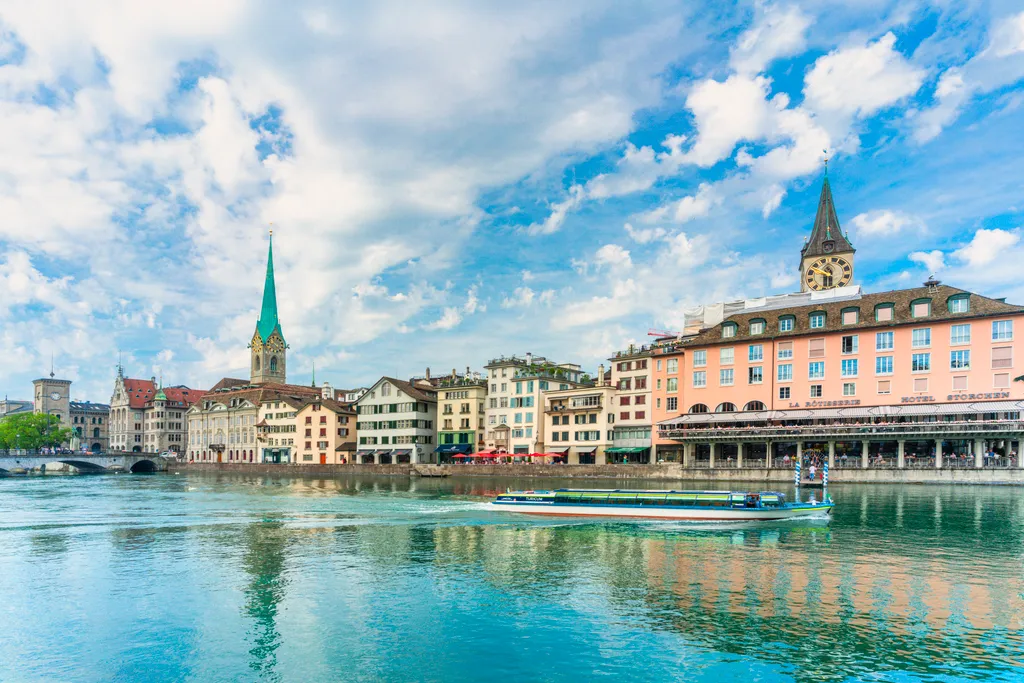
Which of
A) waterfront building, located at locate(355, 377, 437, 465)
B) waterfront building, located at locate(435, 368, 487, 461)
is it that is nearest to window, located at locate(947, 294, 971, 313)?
waterfront building, located at locate(435, 368, 487, 461)

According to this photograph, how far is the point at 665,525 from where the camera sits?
152 ft

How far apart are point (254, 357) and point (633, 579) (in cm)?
18233

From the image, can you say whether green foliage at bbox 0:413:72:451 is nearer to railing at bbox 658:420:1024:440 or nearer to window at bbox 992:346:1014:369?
railing at bbox 658:420:1024:440

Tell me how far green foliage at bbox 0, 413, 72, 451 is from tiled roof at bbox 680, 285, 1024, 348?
145976 millimetres

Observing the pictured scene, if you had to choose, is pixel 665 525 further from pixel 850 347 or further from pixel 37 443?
pixel 37 443

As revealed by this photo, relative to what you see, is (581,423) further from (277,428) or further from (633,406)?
(277,428)

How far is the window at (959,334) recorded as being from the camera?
79.0 metres

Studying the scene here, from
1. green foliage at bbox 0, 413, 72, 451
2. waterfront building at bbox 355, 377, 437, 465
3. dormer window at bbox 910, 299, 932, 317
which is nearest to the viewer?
dormer window at bbox 910, 299, 932, 317

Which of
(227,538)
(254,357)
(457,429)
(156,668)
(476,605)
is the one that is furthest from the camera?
(254,357)

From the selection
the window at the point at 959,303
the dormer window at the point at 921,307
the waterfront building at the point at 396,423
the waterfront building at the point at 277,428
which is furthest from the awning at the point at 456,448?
the window at the point at 959,303

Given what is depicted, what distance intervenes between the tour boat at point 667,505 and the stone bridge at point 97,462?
114784 mm

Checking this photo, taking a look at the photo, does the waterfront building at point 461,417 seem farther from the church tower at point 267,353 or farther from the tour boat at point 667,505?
the church tower at point 267,353

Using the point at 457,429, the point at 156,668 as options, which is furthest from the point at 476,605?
the point at 457,429

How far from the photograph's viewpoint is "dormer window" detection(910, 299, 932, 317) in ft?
270
